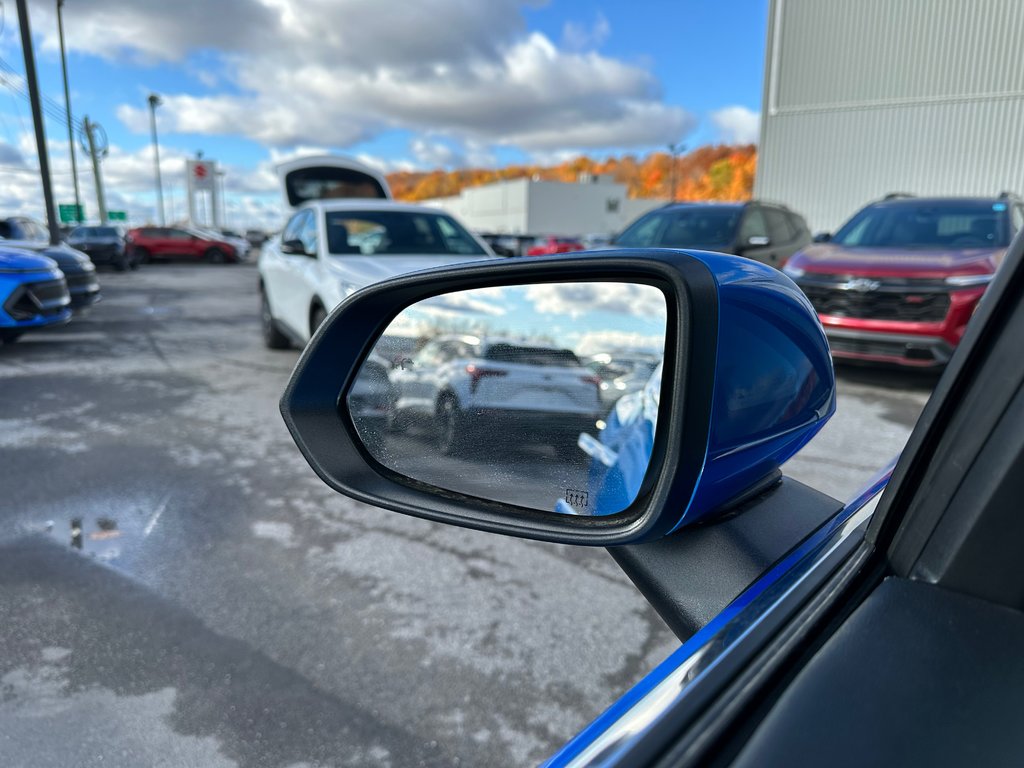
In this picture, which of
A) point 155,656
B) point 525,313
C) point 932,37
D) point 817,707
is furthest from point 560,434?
point 932,37

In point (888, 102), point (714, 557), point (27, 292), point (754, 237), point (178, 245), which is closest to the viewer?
point (714, 557)

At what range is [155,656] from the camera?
2324 mm

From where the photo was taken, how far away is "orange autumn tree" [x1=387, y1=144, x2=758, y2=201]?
70375 mm

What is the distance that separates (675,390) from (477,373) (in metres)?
0.53

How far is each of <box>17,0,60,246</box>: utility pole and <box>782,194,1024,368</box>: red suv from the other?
14.3m

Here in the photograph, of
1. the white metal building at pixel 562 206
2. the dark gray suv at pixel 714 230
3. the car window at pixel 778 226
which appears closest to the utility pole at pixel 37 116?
the dark gray suv at pixel 714 230

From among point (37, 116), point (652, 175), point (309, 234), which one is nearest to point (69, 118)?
point (37, 116)

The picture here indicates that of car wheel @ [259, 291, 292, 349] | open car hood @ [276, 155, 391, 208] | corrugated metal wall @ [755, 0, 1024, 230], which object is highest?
corrugated metal wall @ [755, 0, 1024, 230]

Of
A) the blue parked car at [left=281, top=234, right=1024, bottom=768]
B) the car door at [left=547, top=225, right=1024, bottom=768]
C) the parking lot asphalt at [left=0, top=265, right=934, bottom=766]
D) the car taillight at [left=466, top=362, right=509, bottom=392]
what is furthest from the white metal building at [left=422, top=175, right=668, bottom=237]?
the car door at [left=547, top=225, right=1024, bottom=768]

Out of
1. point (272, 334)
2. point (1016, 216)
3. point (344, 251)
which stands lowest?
point (272, 334)

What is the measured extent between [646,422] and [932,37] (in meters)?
18.6

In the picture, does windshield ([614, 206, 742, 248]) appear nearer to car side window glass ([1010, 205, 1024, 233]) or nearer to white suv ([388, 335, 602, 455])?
car side window glass ([1010, 205, 1024, 233])

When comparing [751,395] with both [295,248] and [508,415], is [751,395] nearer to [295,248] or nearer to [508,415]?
[508,415]

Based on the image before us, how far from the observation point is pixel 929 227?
7.09 metres
